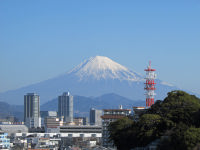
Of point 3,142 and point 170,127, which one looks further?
point 3,142

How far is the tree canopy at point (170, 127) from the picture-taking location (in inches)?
2295

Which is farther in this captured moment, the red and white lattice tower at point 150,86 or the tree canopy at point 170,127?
the red and white lattice tower at point 150,86

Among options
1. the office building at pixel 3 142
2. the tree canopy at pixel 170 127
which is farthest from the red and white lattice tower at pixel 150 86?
the tree canopy at pixel 170 127

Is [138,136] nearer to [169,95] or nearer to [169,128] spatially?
[169,128]

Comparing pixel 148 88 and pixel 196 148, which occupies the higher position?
pixel 148 88

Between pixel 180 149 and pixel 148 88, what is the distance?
81501 mm

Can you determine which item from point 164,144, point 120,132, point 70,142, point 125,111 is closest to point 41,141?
point 70,142

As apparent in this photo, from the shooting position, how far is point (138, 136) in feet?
233

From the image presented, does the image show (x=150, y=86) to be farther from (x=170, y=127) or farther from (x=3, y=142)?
(x=170, y=127)

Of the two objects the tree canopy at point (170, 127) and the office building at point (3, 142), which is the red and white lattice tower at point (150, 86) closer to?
the office building at point (3, 142)

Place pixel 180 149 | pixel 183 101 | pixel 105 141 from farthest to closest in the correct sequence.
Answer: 1. pixel 105 141
2. pixel 183 101
3. pixel 180 149

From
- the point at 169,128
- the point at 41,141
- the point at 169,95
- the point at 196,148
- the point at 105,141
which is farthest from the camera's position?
the point at 41,141

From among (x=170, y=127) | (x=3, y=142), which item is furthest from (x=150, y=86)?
(x=170, y=127)

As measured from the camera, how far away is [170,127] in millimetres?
67438
